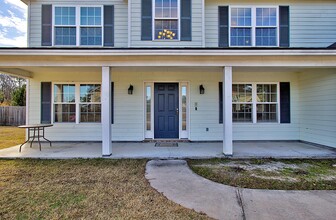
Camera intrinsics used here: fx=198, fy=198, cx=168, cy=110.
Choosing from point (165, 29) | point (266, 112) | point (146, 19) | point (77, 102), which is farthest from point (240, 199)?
point (77, 102)

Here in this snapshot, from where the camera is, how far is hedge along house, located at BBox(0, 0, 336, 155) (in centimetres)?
722

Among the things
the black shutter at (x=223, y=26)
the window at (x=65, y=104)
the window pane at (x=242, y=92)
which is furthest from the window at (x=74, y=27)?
the window pane at (x=242, y=92)

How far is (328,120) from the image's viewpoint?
6.24 m

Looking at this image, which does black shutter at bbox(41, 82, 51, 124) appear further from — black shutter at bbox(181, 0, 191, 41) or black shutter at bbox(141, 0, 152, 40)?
black shutter at bbox(181, 0, 191, 41)

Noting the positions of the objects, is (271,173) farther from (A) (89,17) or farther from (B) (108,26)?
(A) (89,17)

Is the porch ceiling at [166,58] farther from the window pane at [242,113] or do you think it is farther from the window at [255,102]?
the window pane at [242,113]

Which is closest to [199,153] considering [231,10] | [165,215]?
[165,215]

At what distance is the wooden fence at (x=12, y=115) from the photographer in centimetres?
1469

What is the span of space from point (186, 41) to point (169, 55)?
236cm

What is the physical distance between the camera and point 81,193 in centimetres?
329

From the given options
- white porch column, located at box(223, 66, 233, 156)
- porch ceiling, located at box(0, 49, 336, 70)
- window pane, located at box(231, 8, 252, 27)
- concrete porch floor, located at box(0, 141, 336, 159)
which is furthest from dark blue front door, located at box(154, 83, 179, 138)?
window pane, located at box(231, 8, 252, 27)

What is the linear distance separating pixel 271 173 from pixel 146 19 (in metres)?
6.23

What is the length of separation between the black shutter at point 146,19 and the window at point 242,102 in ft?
12.5

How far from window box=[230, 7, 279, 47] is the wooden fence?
15.3 metres
